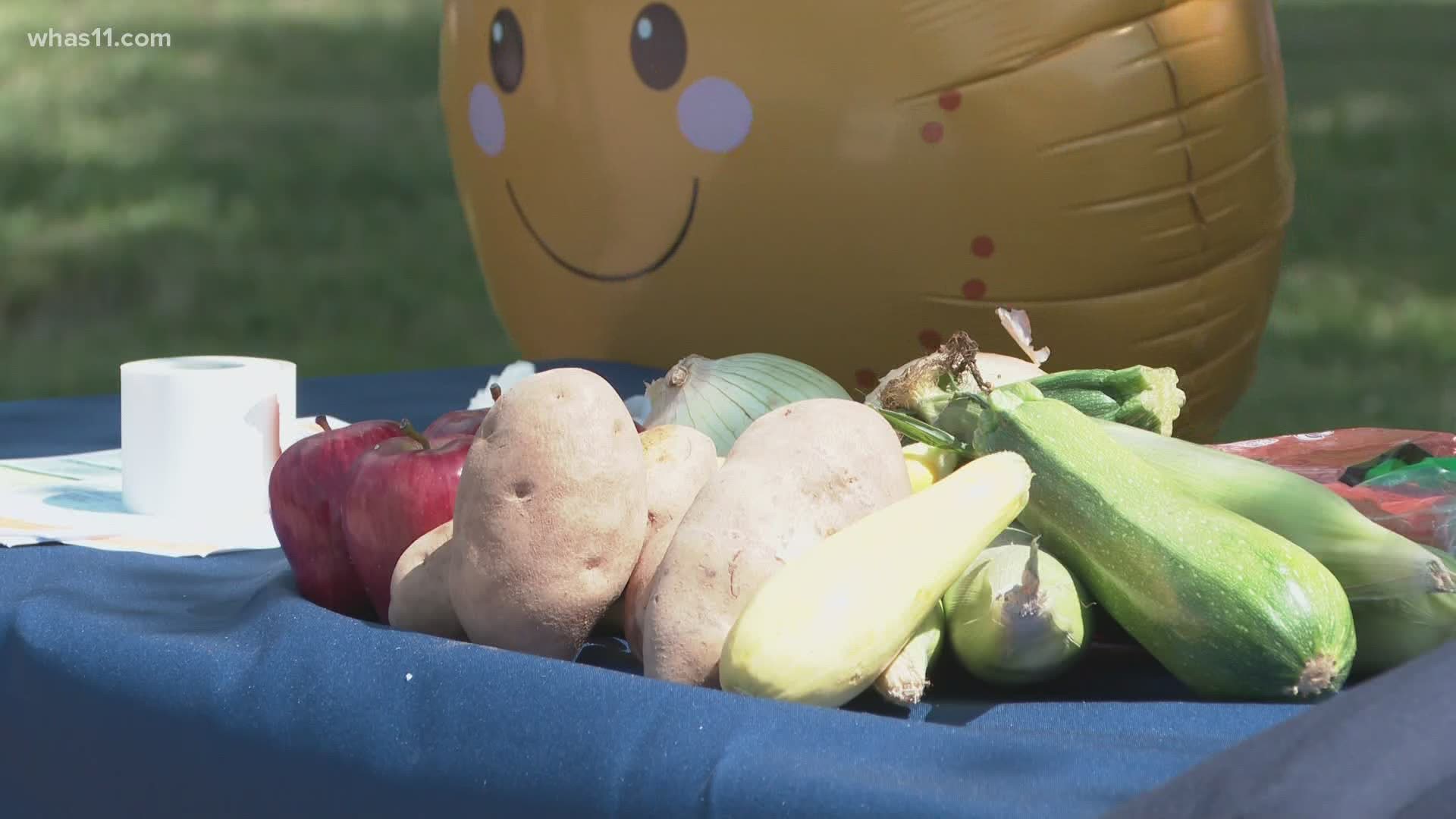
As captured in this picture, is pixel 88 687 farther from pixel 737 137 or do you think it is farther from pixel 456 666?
pixel 737 137

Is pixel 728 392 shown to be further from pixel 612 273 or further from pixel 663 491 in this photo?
pixel 612 273

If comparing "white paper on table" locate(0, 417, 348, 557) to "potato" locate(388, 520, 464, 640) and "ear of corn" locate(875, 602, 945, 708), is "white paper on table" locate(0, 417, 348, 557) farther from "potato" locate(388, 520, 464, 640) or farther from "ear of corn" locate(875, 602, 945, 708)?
"ear of corn" locate(875, 602, 945, 708)

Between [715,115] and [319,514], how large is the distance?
Answer: 47.0 inches

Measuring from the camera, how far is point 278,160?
21.5ft

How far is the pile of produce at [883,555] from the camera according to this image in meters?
1.05

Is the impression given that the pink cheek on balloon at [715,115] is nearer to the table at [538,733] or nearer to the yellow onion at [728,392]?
the yellow onion at [728,392]

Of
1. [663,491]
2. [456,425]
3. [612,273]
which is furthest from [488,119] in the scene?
[663,491]

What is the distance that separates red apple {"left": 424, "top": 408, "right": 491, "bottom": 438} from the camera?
1437 mm

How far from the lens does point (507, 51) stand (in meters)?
2.64

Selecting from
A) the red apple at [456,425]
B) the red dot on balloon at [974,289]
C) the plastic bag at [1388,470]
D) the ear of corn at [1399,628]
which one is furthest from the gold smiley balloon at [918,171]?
the ear of corn at [1399,628]

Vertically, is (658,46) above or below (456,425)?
above

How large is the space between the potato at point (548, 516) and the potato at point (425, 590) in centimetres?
5

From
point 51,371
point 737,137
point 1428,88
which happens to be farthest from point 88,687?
point 1428,88

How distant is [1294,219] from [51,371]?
4609 millimetres
